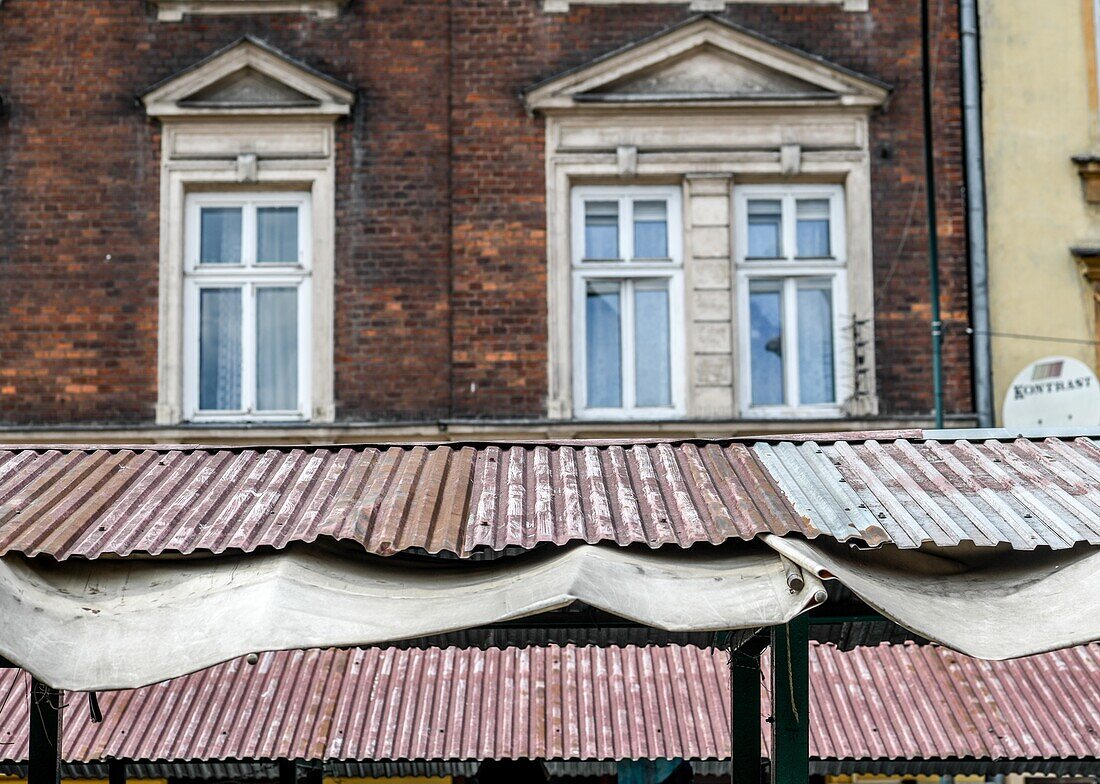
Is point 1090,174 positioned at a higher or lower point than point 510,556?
higher

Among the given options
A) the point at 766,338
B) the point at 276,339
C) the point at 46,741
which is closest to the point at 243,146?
the point at 276,339

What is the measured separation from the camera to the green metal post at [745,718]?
669cm

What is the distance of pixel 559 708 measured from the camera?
32.6 feet

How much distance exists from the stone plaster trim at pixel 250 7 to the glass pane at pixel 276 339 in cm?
238

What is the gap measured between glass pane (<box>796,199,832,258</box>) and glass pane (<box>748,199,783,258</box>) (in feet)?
0.60

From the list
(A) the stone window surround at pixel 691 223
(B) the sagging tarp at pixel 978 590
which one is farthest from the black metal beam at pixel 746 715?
(A) the stone window surround at pixel 691 223

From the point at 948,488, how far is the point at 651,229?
6.49 m

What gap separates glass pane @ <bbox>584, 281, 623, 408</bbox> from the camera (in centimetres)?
1202

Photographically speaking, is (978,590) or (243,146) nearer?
(978,590)

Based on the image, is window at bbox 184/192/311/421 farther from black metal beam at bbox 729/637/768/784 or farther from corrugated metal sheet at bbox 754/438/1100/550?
corrugated metal sheet at bbox 754/438/1100/550

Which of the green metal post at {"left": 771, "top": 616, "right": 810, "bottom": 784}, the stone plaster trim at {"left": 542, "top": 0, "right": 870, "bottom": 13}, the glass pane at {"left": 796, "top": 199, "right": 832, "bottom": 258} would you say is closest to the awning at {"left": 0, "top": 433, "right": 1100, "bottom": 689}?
the green metal post at {"left": 771, "top": 616, "right": 810, "bottom": 784}

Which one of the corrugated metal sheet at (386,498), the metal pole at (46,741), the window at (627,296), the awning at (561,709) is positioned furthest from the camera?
the window at (627,296)

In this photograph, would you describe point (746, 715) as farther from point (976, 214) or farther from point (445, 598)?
point (976, 214)

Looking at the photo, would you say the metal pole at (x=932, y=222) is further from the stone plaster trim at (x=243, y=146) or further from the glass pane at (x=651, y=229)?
the stone plaster trim at (x=243, y=146)
